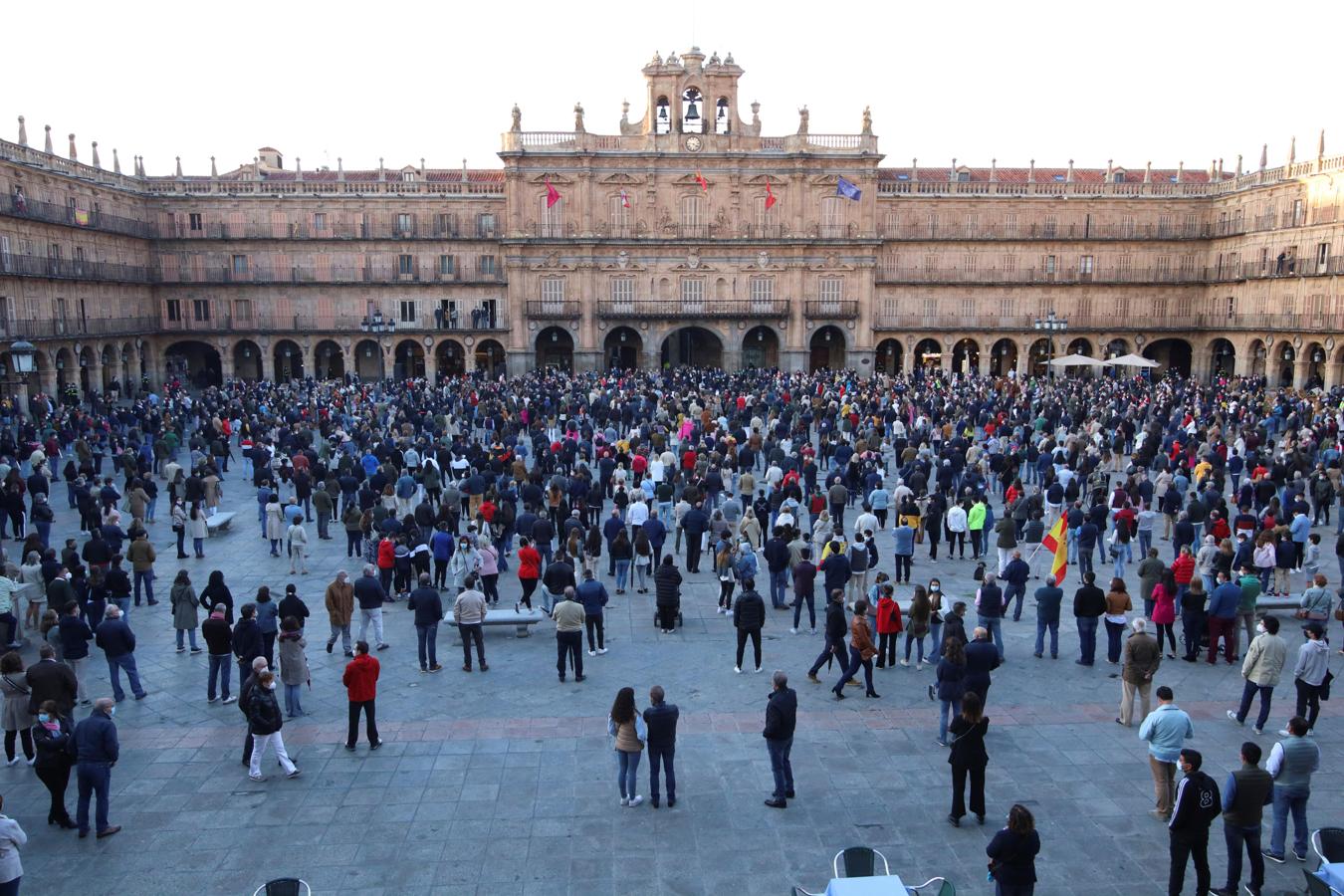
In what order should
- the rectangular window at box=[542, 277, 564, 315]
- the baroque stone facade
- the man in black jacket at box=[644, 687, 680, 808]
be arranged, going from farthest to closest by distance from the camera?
the rectangular window at box=[542, 277, 564, 315]
the baroque stone facade
the man in black jacket at box=[644, 687, 680, 808]

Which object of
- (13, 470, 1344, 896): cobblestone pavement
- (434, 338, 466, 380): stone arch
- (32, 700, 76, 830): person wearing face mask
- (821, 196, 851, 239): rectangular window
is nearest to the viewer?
(13, 470, 1344, 896): cobblestone pavement

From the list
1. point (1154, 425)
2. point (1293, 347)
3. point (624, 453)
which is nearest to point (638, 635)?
point (624, 453)

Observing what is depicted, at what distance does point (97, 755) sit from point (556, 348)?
151ft

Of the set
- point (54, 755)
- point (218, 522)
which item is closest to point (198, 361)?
point (218, 522)

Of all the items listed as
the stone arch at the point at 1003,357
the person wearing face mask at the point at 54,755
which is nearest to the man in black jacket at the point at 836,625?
the person wearing face mask at the point at 54,755

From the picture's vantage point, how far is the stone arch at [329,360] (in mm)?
52338

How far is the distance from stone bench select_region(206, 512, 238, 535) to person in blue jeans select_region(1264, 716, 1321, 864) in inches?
A: 667

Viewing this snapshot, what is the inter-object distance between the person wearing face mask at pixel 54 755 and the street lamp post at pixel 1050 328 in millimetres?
43551

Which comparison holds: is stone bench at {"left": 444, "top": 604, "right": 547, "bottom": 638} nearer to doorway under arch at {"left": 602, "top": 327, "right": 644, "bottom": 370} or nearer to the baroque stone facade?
the baroque stone facade

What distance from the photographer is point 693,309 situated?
50.4 metres

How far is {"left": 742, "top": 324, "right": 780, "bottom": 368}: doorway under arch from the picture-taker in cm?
5281

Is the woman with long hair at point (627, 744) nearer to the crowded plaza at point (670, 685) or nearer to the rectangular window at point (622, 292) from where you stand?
the crowded plaza at point (670, 685)

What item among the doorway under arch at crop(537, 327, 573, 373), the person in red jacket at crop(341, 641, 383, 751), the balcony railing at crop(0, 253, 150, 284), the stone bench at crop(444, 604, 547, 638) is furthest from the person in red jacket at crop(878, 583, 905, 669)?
the doorway under arch at crop(537, 327, 573, 373)

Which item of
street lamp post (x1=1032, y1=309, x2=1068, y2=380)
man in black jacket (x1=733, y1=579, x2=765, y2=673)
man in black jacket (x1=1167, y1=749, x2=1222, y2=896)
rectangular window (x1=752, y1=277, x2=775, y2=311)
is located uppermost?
rectangular window (x1=752, y1=277, x2=775, y2=311)
